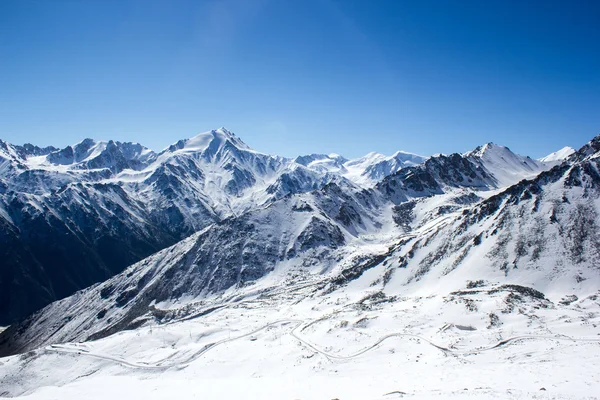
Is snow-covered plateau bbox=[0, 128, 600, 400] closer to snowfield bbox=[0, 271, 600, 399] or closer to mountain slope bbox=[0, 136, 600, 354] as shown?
snowfield bbox=[0, 271, 600, 399]

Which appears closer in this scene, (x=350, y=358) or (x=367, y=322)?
(x=350, y=358)

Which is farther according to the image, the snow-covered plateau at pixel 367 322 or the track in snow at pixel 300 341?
the track in snow at pixel 300 341

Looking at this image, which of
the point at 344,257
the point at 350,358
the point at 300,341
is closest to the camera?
the point at 350,358

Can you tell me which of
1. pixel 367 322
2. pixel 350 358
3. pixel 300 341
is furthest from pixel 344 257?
pixel 350 358

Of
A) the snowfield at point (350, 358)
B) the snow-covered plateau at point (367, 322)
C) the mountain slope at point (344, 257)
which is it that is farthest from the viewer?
the mountain slope at point (344, 257)

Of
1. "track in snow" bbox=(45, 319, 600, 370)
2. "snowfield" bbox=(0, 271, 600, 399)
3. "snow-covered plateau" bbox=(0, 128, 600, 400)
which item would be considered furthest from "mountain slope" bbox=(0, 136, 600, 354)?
"track in snow" bbox=(45, 319, 600, 370)

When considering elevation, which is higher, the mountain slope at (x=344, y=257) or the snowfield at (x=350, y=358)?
the mountain slope at (x=344, y=257)

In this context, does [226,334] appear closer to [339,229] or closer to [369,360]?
[369,360]

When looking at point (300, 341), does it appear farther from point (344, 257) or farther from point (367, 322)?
point (344, 257)

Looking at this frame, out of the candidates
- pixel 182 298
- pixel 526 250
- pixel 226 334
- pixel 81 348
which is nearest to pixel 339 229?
pixel 182 298

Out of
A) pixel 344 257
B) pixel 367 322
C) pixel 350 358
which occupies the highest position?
pixel 344 257

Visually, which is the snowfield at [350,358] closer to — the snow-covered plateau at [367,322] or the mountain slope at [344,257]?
the snow-covered plateau at [367,322]

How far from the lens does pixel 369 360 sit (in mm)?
48000

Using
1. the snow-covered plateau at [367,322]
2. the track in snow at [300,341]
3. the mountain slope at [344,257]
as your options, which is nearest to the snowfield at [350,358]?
the track in snow at [300,341]
